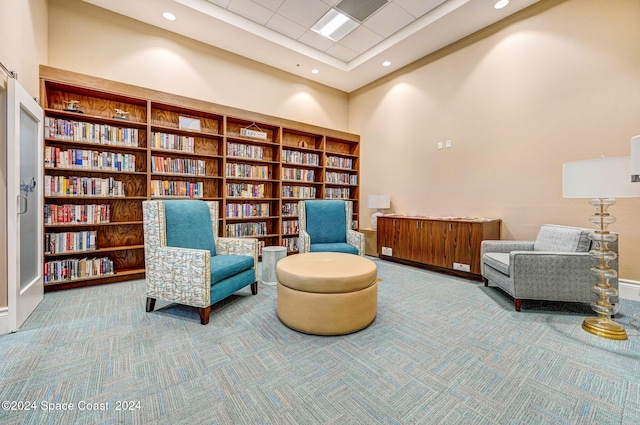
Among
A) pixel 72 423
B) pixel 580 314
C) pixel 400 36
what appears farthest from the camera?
pixel 400 36

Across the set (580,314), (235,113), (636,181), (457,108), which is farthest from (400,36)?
(580,314)

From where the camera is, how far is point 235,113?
4156 mm

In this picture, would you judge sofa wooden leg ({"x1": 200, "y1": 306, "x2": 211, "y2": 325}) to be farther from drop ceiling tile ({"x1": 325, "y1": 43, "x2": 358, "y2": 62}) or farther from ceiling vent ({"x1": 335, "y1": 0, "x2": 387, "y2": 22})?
drop ceiling tile ({"x1": 325, "y1": 43, "x2": 358, "y2": 62})

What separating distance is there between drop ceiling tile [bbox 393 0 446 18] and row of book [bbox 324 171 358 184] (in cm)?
Answer: 290

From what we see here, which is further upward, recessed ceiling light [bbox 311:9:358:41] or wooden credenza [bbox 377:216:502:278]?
recessed ceiling light [bbox 311:9:358:41]

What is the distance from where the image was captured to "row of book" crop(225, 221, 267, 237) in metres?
4.28

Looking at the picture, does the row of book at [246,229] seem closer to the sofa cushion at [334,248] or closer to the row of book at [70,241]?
the sofa cushion at [334,248]

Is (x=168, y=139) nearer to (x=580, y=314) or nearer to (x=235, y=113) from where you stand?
(x=235, y=113)

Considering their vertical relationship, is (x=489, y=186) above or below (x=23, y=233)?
above

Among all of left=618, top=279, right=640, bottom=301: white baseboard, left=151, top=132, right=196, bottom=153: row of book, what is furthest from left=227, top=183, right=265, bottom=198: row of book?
left=618, top=279, right=640, bottom=301: white baseboard

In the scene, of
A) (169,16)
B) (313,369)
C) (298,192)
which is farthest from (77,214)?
(313,369)

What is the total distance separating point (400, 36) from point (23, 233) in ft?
16.8

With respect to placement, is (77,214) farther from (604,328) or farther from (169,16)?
(604,328)

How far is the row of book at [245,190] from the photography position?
430cm
